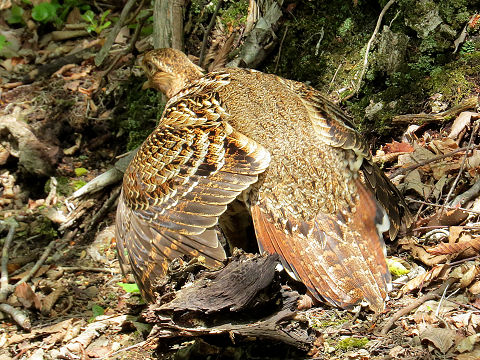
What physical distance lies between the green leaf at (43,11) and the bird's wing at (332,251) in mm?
5205

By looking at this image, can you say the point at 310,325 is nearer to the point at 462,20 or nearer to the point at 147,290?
the point at 147,290

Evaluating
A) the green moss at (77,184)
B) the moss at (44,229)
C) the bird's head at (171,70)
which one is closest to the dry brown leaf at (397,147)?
the bird's head at (171,70)

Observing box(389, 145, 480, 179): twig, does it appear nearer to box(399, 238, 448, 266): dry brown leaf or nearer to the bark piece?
box(399, 238, 448, 266): dry brown leaf

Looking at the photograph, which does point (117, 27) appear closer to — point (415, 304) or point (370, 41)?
point (370, 41)

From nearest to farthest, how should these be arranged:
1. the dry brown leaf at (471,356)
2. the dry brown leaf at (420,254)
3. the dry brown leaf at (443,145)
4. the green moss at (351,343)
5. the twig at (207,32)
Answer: the dry brown leaf at (471,356), the green moss at (351,343), the dry brown leaf at (420,254), the dry brown leaf at (443,145), the twig at (207,32)

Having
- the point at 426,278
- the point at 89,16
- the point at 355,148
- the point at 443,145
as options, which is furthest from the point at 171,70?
the point at 426,278

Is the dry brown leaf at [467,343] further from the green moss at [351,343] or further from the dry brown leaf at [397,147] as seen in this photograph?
the dry brown leaf at [397,147]

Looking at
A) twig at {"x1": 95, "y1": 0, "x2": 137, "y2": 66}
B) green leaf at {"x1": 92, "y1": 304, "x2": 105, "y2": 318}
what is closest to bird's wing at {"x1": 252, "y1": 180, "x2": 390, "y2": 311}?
green leaf at {"x1": 92, "y1": 304, "x2": 105, "y2": 318}

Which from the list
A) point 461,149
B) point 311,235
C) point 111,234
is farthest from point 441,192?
point 111,234

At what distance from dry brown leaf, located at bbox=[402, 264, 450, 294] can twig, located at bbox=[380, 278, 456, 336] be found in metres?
0.09

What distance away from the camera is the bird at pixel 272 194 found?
383 centimetres

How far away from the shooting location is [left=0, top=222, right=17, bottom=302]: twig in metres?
5.25

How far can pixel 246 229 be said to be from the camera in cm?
460

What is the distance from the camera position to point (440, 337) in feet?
10.9
